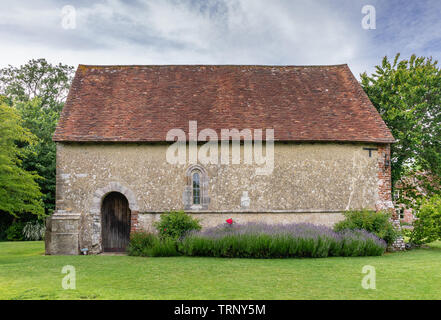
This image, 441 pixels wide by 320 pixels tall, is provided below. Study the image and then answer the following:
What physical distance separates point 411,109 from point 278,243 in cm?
1036

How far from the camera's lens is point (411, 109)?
17.9m

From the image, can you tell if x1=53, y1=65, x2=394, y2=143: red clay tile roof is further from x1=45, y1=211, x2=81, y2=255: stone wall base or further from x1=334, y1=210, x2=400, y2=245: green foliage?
x1=45, y1=211, x2=81, y2=255: stone wall base

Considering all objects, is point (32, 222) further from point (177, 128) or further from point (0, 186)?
point (177, 128)

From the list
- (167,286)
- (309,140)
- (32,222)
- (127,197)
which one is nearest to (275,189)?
(309,140)

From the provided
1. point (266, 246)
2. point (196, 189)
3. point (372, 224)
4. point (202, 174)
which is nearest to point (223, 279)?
point (266, 246)

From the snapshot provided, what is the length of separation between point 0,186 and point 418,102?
18676 millimetres

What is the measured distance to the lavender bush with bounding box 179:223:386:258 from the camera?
12.3 meters

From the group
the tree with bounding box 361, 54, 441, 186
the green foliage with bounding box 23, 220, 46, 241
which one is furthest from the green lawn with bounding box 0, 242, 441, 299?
the green foliage with bounding box 23, 220, 46, 241

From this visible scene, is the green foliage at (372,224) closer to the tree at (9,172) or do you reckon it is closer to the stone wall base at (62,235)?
the stone wall base at (62,235)

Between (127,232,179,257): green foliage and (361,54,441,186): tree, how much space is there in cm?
1195

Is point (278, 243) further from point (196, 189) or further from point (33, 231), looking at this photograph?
point (33, 231)

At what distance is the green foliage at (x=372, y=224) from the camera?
13953mm

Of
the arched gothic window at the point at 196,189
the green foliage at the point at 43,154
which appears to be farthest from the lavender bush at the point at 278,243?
the green foliage at the point at 43,154

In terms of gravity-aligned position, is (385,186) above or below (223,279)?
above
